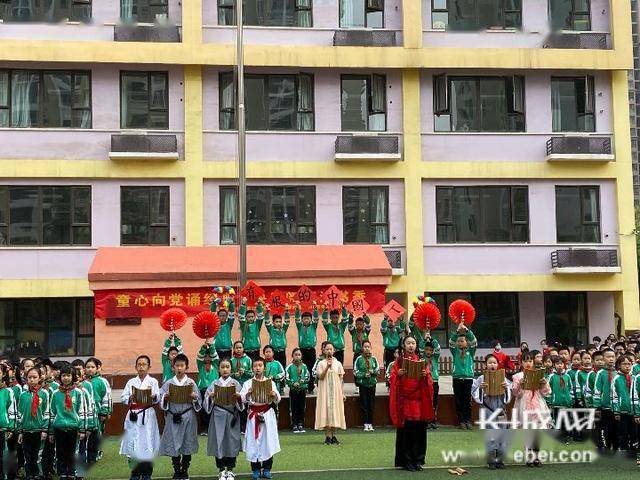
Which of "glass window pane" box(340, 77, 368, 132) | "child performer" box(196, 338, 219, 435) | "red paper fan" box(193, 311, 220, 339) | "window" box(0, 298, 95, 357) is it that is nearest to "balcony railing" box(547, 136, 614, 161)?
"glass window pane" box(340, 77, 368, 132)

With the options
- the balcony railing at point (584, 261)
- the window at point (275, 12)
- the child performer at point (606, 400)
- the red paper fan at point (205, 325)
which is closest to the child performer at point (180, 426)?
the red paper fan at point (205, 325)

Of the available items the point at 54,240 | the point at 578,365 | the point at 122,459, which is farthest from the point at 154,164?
the point at 578,365

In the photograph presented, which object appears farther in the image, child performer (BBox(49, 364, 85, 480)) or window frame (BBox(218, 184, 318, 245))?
window frame (BBox(218, 184, 318, 245))

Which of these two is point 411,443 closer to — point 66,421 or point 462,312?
point 462,312

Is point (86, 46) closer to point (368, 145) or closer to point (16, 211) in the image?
point (16, 211)

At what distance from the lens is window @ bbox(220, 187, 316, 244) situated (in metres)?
28.0

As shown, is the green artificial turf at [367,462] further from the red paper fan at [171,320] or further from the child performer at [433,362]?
the red paper fan at [171,320]

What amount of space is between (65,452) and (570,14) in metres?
22.5

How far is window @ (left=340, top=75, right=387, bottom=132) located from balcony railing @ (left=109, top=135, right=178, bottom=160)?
5255mm

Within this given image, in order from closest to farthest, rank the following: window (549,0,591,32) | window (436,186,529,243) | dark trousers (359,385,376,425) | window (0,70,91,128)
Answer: dark trousers (359,385,376,425), window (0,70,91,128), window (436,186,529,243), window (549,0,591,32)

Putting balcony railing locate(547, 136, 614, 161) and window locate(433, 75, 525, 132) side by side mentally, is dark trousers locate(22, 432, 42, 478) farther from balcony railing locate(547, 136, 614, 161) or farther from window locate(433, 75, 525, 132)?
balcony railing locate(547, 136, 614, 161)

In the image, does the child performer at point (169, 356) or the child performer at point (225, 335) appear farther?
the child performer at point (225, 335)

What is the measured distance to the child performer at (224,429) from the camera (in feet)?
44.6

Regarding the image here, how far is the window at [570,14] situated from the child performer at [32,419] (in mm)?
21637
